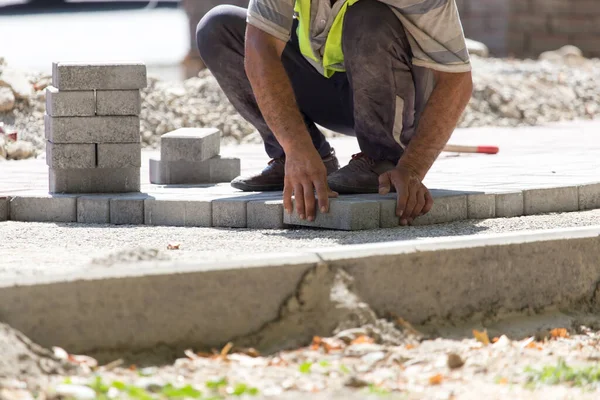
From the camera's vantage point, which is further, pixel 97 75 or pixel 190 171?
pixel 190 171

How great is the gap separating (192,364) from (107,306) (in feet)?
1.05

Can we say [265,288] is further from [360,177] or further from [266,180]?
[266,180]

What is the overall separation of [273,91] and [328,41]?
52 cm

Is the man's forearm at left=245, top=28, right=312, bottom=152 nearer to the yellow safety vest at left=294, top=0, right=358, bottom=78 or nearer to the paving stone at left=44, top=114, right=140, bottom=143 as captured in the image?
the yellow safety vest at left=294, top=0, right=358, bottom=78

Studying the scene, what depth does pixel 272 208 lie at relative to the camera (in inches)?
179

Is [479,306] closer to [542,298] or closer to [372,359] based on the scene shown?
[542,298]

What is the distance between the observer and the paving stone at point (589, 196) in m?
4.94

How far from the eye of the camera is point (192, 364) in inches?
119

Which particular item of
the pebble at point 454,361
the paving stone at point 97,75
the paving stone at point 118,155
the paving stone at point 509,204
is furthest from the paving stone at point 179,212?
the pebble at point 454,361

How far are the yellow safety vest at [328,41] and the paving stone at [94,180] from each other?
1.03 meters

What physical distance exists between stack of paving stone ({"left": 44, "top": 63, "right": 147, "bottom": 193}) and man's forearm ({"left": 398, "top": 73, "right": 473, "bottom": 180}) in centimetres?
139

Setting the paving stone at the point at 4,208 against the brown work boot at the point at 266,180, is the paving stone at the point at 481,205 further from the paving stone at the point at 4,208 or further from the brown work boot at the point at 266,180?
the paving stone at the point at 4,208

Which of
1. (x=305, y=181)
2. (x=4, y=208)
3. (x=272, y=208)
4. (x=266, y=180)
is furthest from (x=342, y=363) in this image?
(x=4, y=208)

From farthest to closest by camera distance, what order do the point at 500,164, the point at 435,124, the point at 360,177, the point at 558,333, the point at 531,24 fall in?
the point at 531,24 < the point at 500,164 < the point at 360,177 < the point at 435,124 < the point at 558,333
